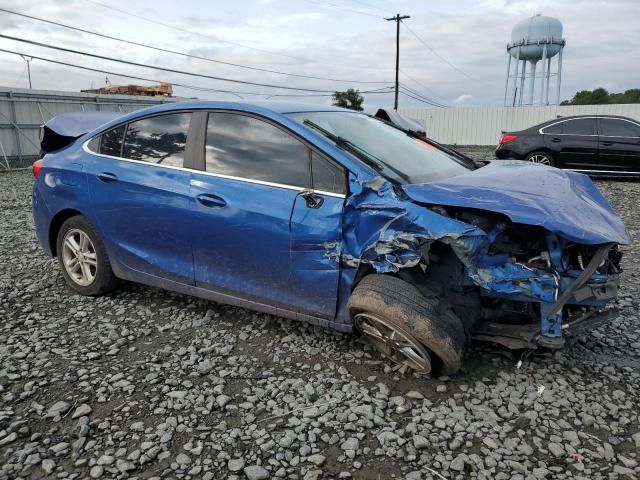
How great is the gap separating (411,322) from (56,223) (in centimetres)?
322

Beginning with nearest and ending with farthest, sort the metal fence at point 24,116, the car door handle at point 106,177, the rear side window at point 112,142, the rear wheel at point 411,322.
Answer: the rear wheel at point 411,322 < the car door handle at point 106,177 < the rear side window at point 112,142 < the metal fence at point 24,116

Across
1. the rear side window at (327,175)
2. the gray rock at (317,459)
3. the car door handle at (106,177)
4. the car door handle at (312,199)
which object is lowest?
the gray rock at (317,459)

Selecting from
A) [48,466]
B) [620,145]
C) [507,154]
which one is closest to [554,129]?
[507,154]

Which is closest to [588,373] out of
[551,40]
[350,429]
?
[350,429]

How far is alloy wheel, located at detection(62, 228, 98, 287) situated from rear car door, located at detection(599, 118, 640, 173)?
1080cm

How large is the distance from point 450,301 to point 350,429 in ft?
3.02

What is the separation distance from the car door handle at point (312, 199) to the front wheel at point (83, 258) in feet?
6.35

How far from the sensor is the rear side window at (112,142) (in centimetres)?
409

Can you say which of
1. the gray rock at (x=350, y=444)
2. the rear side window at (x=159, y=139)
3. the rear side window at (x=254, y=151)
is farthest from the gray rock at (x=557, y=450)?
the rear side window at (x=159, y=139)

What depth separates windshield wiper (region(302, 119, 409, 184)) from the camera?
10.6ft

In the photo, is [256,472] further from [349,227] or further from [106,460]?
[349,227]

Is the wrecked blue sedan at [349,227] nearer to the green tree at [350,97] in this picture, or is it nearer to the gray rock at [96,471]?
the gray rock at [96,471]

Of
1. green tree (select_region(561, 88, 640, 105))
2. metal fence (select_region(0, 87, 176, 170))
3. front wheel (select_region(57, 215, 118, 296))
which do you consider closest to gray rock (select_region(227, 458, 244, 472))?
front wheel (select_region(57, 215, 118, 296))

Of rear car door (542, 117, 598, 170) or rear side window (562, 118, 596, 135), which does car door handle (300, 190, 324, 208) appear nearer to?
rear car door (542, 117, 598, 170)
